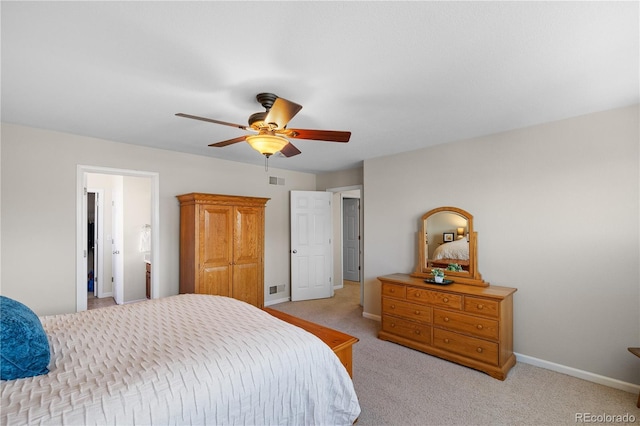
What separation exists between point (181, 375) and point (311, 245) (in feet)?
14.0

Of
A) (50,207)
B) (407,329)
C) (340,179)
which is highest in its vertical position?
(340,179)

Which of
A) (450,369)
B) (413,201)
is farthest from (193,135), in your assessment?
(450,369)

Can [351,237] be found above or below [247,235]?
below

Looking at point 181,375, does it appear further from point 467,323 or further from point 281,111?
point 467,323

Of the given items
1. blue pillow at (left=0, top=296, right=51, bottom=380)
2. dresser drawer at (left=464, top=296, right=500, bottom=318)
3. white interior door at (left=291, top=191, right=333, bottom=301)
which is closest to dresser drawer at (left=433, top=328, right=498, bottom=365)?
dresser drawer at (left=464, top=296, right=500, bottom=318)

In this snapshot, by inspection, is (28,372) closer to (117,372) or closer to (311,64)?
(117,372)

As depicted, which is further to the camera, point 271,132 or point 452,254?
point 452,254

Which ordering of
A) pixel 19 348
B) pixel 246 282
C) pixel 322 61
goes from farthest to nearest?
pixel 246 282, pixel 322 61, pixel 19 348

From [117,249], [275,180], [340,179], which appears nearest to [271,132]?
[275,180]

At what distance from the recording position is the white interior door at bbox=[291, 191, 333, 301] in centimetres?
545

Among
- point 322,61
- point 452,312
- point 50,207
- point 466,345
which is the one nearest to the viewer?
point 322,61

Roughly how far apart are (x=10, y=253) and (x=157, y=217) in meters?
1.41

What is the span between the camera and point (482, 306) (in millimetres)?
2910

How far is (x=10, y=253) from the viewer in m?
3.00
